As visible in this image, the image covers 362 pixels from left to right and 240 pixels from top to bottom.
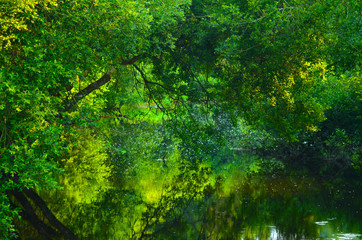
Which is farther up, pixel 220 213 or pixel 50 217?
pixel 220 213

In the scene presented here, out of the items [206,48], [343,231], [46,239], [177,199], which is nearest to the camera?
[46,239]

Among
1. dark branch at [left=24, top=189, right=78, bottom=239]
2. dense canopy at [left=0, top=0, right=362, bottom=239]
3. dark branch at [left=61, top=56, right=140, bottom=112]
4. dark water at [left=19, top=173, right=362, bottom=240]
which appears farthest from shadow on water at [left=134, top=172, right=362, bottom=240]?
dark branch at [left=61, top=56, right=140, bottom=112]

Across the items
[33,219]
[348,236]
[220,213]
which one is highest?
[220,213]

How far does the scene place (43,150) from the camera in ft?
28.1

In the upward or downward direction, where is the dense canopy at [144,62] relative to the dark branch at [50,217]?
upward

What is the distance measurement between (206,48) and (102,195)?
24.0 feet

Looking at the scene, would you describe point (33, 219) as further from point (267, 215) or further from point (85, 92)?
point (267, 215)

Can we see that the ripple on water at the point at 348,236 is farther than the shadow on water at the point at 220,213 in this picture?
No

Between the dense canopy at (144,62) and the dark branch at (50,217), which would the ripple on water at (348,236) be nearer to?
the dense canopy at (144,62)

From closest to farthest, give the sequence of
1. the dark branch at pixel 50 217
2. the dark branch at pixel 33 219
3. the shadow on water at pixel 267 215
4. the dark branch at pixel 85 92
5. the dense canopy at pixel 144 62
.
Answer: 1. the dense canopy at pixel 144 62
2. the dark branch at pixel 85 92
3. the dark branch at pixel 33 219
4. the dark branch at pixel 50 217
5. the shadow on water at pixel 267 215

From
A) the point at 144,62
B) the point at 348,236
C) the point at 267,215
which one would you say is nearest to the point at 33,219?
the point at 144,62

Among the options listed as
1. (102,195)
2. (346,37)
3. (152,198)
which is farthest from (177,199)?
(346,37)

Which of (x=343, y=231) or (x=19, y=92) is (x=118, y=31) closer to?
(x=19, y=92)

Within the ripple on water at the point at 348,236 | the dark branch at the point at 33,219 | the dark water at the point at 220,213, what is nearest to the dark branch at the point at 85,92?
the dark branch at the point at 33,219
